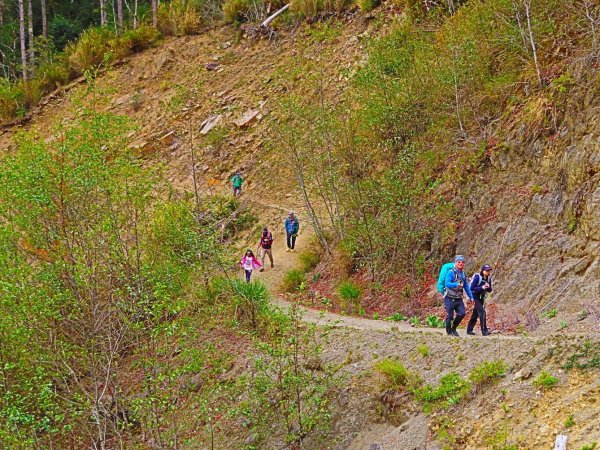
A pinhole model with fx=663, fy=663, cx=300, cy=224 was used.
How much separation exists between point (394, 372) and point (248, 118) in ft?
54.8

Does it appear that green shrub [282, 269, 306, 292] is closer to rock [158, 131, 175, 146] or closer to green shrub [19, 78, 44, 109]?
rock [158, 131, 175, 146]

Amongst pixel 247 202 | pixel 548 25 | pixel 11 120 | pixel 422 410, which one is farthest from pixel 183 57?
pixel 422 410

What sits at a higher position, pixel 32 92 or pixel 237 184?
pixel 32 92

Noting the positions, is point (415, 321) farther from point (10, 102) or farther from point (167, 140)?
point (10, 102)

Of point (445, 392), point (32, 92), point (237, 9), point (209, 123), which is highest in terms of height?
point (237, 9)

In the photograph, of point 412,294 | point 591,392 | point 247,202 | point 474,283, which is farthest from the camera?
point 247,202

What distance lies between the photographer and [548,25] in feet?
49.1

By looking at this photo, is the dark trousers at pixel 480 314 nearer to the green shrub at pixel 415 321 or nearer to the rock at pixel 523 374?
the green shrub at pixel 415 321

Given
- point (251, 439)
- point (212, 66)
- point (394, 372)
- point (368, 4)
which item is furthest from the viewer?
point (212, 66)

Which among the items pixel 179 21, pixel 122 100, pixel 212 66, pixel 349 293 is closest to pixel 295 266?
pixel 349 293

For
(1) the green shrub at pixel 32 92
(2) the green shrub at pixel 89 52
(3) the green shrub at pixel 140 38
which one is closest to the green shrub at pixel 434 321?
(2) the green shrub at pixel 89 52

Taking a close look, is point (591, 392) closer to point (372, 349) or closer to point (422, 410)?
point (422, 410)

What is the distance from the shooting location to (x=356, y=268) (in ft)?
54.8

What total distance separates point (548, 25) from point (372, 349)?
872 centimetres
